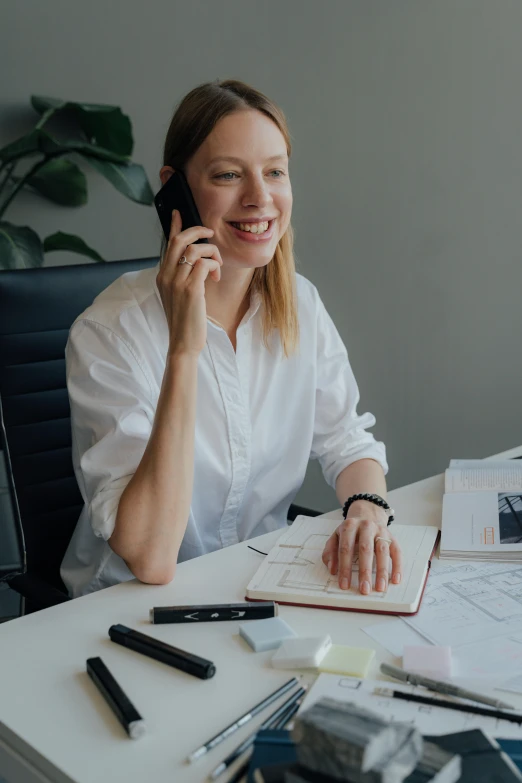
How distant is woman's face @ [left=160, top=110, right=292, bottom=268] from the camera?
4.66ft

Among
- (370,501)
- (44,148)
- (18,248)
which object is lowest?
(370,501)

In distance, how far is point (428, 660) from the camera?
2.81 ft

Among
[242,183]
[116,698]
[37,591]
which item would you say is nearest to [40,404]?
[37,591]

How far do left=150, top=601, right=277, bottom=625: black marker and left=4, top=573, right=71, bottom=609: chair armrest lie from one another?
27 centimetres

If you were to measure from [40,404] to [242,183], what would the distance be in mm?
523

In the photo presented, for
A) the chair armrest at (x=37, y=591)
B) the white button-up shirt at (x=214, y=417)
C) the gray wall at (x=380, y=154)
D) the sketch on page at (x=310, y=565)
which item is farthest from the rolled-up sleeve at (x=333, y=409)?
the gray wall at (x=380, y=154)

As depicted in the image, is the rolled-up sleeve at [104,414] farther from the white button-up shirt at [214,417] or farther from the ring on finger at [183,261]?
the ring on finger at [183,261]

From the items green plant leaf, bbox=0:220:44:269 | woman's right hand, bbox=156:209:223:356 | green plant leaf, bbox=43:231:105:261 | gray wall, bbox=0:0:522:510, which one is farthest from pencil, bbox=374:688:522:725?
gray wall, bbox=0:0:522:510

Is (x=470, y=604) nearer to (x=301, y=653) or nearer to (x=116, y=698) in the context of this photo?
(x=301, y=653)

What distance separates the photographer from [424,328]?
2645 mm

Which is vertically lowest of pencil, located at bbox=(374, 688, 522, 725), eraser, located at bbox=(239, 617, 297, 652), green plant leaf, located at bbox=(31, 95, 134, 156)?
eraser, located at bbox=(239, 617, 297, 652)

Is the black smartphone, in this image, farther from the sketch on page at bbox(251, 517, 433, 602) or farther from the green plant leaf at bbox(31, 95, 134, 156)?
the green plant leaf at bbox(31, 95, 134, 156)

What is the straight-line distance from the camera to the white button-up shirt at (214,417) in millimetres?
1312

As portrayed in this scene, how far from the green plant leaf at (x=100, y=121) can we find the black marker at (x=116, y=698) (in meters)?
1.79
